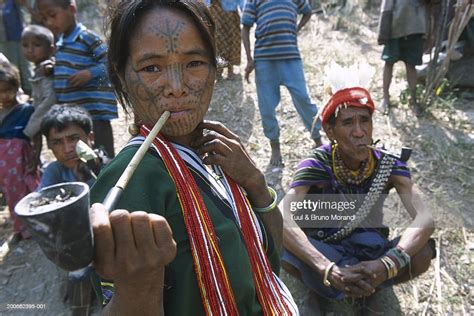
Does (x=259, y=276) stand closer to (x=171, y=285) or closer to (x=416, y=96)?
(x=171, y=285)

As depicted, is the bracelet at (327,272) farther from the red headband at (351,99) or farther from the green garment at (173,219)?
the green garment at (173,219)

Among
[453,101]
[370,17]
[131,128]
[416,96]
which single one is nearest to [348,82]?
[131,128]

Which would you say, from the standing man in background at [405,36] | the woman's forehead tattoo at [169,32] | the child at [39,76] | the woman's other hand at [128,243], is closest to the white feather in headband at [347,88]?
the woman's forehead tattoo at [169,32]

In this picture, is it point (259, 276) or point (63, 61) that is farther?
point (63, 61)

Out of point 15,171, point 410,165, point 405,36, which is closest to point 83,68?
point 15,171

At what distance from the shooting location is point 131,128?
4.67ft

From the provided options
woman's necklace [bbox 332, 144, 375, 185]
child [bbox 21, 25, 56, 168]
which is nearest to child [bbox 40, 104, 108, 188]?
child [bbox 21, 25, 56, 168]

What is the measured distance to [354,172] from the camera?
2.62m

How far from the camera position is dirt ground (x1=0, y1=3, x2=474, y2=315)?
2.82 m

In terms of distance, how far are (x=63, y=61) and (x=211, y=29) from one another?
2.35m

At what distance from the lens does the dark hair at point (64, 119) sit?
9.16 ft

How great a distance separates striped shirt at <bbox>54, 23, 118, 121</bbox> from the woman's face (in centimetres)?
210

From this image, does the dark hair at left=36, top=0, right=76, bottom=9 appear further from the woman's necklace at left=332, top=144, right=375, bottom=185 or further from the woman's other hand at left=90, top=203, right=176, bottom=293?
the woman's other hand at left=90, top=203, right=176, bottom=293

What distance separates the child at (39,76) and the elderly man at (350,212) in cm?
208
